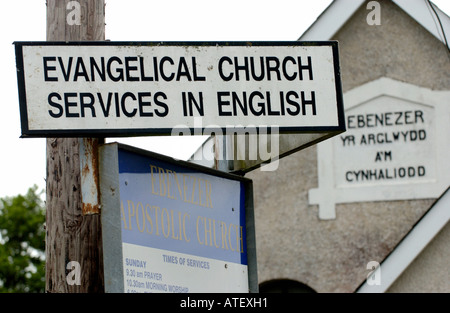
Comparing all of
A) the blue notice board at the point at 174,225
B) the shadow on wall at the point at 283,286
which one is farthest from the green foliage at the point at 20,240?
the blue notice board at the point at 174,225

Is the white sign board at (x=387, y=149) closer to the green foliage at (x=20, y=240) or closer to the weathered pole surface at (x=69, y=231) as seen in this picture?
the weathered pole surface at (x=69, y=231)

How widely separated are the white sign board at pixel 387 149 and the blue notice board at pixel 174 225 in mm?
8857

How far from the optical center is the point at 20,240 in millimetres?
40750

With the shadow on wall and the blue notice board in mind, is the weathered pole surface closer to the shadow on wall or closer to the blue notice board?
the blue notice board

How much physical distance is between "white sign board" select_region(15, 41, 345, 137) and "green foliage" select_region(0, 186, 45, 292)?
36.1 metres

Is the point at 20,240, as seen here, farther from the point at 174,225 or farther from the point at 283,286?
the point at 174,225

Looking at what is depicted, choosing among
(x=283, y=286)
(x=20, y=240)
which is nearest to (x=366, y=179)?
(x=283, y=286)

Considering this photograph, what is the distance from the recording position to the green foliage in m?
38.5

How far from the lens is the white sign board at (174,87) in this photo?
10.8 ft

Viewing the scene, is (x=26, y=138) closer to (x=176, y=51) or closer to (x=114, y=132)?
(x=114, y=132)

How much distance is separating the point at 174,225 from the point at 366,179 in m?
9.52

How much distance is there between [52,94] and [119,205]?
0.51 metres
